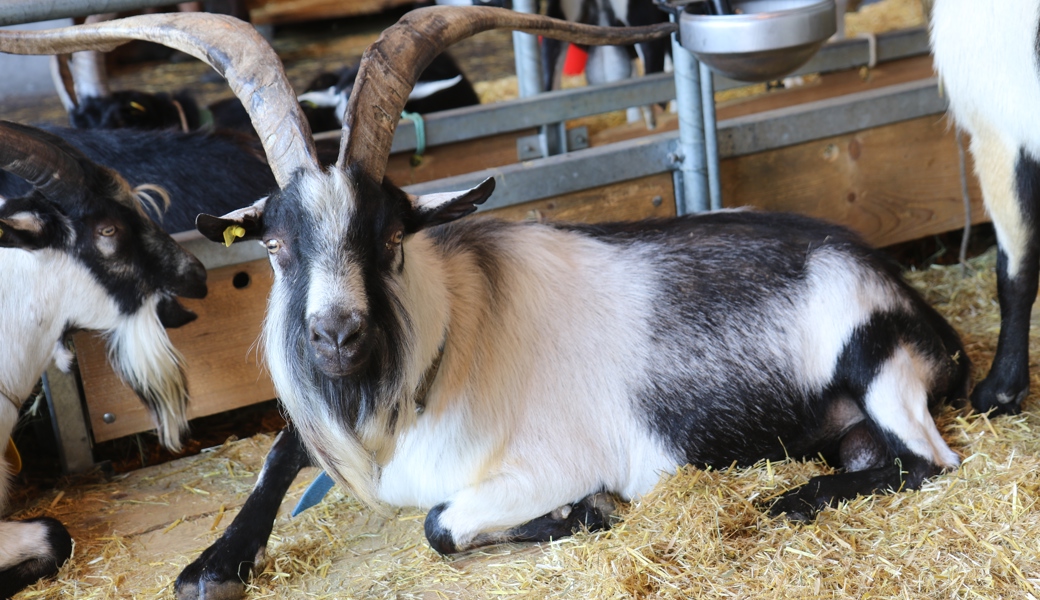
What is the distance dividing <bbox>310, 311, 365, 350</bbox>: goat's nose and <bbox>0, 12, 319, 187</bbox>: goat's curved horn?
15.8 inches

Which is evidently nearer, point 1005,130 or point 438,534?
point 438,534

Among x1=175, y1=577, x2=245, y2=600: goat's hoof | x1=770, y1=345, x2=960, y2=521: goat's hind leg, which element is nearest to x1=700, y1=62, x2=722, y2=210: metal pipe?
x1=770, y1=345, x2=960, y2=521: goat's hind leg

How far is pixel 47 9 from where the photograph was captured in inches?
125

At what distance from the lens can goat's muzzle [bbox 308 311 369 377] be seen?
2.26 metres

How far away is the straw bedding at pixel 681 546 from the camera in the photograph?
98.1 inches

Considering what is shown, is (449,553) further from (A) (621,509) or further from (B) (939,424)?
(B) (939,424)

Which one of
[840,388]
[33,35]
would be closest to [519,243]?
[840,388]

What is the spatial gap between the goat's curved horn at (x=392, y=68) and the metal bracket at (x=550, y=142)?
161cm

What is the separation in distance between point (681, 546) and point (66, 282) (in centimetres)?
198

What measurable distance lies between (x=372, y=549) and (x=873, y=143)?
2758mm

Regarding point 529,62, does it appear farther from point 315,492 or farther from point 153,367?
point 315,492

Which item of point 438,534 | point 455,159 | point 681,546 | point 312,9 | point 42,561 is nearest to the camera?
point 681,546

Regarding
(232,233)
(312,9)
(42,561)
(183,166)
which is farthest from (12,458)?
(312,9)

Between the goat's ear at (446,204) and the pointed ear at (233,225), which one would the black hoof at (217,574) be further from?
the goat's ear at (446,204)
